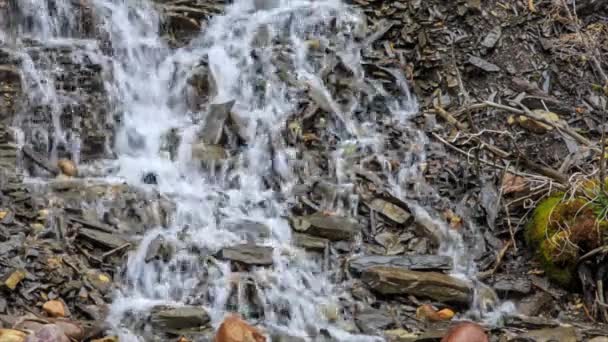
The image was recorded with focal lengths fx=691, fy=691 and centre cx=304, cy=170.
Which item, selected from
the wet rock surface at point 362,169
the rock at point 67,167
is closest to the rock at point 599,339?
the wet rock surface at point 362,169

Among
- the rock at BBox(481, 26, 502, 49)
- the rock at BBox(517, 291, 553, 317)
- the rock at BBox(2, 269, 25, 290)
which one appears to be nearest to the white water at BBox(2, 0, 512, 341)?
the rock at BBox(517, 291, 553, 317)

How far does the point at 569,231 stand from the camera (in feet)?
17.3

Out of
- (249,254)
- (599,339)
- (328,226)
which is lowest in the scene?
(599,339)

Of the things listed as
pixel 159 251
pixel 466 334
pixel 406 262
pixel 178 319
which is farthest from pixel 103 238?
pixel 466 334

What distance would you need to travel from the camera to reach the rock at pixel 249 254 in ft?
17.6

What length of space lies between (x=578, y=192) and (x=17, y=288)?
4241 mm

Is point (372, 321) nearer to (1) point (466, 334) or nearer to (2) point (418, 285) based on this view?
(2) point (418, 285)

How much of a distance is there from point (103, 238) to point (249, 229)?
3.98 ft

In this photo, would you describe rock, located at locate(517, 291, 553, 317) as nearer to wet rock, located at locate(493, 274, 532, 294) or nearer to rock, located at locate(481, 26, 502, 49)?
wet rock, located at locate(493, 274, 532, 294)

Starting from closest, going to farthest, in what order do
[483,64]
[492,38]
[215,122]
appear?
1. [215,122]
2. [483,64]
3. [492,38]

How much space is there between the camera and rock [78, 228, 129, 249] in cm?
524

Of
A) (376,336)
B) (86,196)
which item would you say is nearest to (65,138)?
(86,196)

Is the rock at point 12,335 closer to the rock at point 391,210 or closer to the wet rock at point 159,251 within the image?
the wet rock at point 159,251

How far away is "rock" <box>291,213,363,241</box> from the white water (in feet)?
0.43
